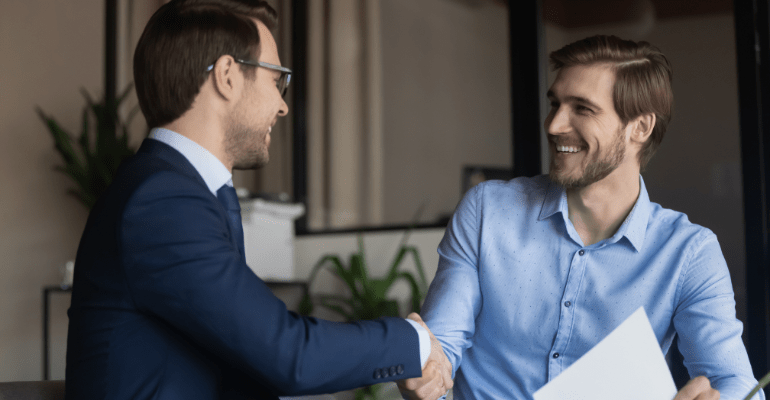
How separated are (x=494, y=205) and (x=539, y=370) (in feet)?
1.39

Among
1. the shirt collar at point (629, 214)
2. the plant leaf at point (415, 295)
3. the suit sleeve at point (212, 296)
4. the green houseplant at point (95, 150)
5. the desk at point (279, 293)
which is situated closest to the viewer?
the suit sleeve at point (212, 296)

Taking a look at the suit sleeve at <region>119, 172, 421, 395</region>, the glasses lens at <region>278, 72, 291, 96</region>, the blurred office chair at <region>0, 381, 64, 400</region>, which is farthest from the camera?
the glasses lens at <region>278, 72, 291, 96</region>

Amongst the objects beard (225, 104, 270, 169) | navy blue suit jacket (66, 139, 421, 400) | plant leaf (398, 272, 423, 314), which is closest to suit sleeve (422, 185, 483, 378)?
navy blue suit jacket (66, 139, 421, 400)

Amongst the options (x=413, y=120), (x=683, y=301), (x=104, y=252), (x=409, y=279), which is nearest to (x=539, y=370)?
(x=683, y=301)

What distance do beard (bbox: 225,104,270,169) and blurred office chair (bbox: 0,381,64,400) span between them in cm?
54

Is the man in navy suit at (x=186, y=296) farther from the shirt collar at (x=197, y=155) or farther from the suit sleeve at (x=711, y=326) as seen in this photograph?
the suit sleeve at (x=711, y=326)

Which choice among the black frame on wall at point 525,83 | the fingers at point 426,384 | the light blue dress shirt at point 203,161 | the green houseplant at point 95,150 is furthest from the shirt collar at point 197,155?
the green houseplant at point 95,150

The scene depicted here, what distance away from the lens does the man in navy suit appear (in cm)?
99

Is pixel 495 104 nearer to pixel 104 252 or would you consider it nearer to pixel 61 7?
pixel 104 252

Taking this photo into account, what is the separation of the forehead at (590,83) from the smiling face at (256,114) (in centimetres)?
73

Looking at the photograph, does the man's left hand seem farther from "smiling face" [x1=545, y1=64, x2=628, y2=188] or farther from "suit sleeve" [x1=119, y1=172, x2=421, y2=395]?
"suit sleeve" [x1=119, y1=172, x2=421, y2=395]

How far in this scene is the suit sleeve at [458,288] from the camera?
4.95 feet

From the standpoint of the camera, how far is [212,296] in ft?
3.24

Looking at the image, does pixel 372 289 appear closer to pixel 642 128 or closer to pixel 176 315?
pixel 642 128
